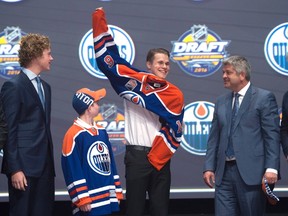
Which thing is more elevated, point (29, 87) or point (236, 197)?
point (29, 87)

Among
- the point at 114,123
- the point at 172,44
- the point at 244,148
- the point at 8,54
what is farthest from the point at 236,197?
the point at 8,54

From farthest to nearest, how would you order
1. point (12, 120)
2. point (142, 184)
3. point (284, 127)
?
point (284, 127), point (142, 184), point (12, 120)

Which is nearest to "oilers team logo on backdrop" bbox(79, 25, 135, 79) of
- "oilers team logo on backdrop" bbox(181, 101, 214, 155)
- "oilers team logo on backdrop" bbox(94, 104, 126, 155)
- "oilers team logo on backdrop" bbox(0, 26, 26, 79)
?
"oilers team logo on backdrop" bbox(94, 104, 126, 155)

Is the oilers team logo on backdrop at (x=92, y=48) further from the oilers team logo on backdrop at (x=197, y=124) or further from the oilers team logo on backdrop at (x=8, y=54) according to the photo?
the oilers team logo on backdrop at (x=197, y=124)

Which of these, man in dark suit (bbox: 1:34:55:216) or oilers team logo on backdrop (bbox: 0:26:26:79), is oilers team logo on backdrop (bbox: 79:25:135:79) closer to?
oilers team logo on backdrop (bbox: 0:26:26:79)

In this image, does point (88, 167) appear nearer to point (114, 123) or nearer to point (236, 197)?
point (236, 197)

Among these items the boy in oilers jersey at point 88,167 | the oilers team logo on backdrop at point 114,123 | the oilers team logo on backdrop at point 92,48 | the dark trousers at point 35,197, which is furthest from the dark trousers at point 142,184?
the oilers team logo on backdrop at point 92,48

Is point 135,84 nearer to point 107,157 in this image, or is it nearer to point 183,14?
point 107,157

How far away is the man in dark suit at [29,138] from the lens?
3.58 meters

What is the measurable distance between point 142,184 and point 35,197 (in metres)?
0.67

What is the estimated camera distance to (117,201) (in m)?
3.84

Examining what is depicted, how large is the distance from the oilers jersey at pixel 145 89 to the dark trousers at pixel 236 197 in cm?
39

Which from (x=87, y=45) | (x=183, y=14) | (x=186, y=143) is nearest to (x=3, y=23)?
(x=87, y=45)

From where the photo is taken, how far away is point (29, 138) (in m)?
3.66
